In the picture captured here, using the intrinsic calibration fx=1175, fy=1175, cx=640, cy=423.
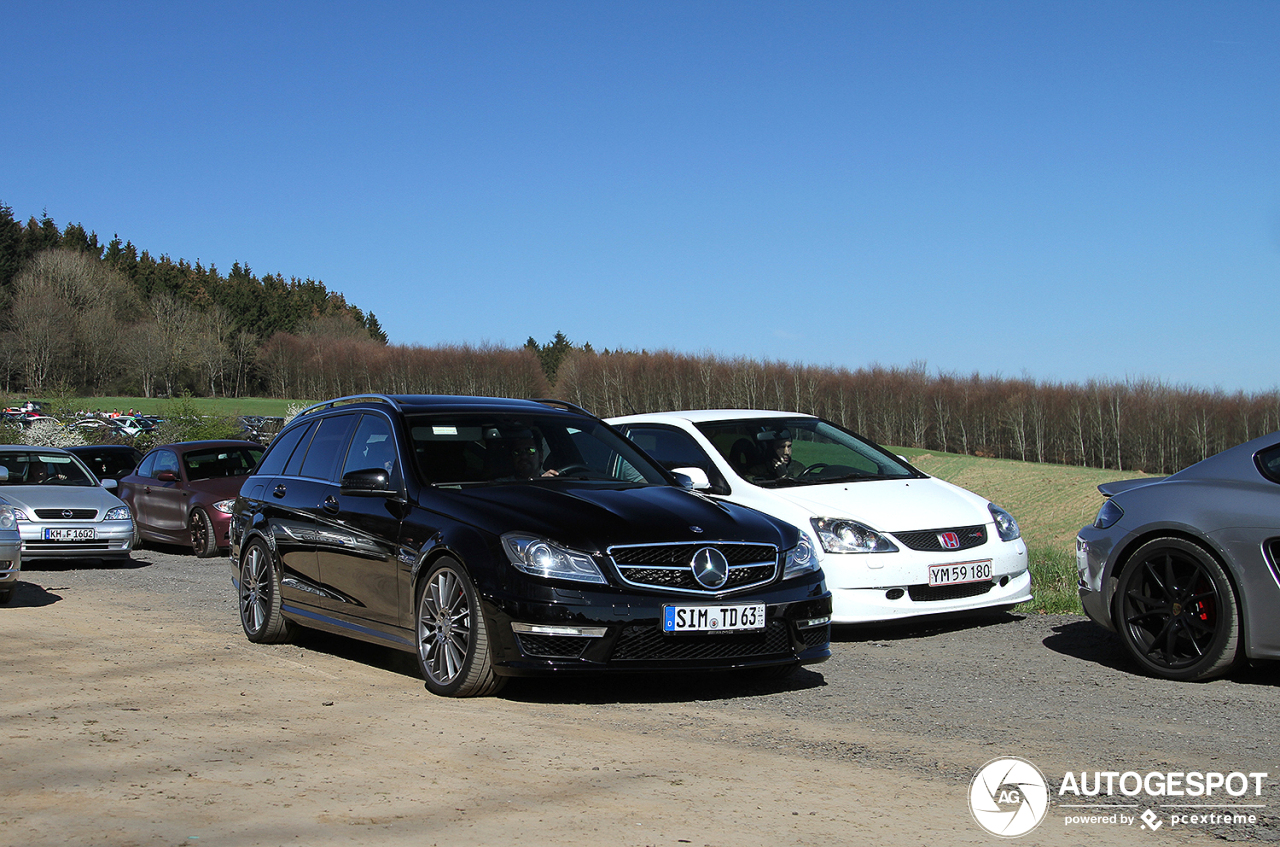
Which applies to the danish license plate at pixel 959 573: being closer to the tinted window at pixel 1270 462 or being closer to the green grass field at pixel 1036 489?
the tinted window at pixel 1270 462

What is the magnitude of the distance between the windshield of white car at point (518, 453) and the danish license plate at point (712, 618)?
4.62 ft

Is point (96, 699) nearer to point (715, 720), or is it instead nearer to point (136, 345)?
point (715, 720)

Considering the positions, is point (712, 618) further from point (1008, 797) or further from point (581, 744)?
point (1008, 797)

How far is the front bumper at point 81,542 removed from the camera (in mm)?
14711

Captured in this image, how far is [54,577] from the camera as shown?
1435cm

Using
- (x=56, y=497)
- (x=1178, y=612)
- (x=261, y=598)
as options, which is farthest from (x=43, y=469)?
(x=1178, y=612)

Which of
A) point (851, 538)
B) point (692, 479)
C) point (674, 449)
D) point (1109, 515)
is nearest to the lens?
point (1109, 515)

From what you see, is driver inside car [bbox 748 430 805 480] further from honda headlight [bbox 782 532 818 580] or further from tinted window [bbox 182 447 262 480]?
tinted window [bbox 182 447 262 480]

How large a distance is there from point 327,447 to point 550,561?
2857 mm

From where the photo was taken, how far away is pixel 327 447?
810 centimetres

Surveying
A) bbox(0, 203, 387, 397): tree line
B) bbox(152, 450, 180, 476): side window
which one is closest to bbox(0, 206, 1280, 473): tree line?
bbox(0, 203, 387, 397): tree line

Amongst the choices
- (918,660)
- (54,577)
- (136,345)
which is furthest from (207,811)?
(136,345)

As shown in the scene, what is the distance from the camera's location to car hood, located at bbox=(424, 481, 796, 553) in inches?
237

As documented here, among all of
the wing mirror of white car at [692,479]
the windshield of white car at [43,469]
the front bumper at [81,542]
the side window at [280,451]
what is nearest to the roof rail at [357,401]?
the side window at [280,451]
